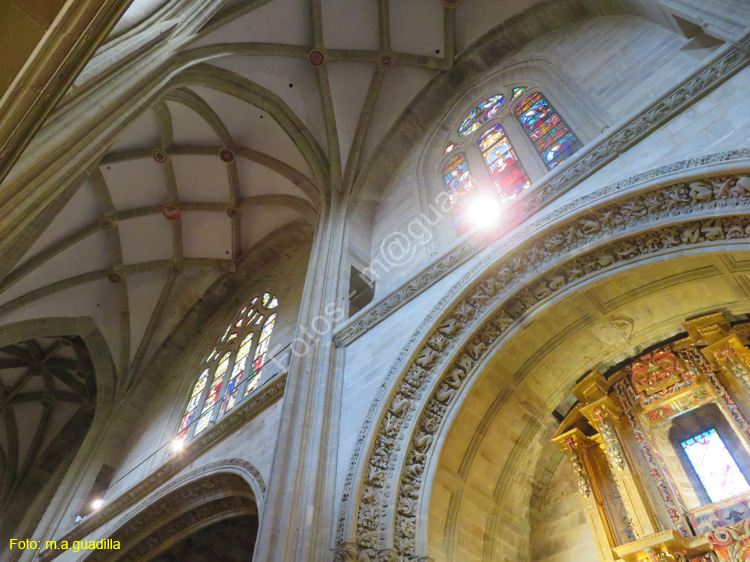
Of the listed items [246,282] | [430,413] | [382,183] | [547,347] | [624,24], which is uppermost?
[246,282]

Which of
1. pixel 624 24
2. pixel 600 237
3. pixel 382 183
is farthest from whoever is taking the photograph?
pixel 382 183

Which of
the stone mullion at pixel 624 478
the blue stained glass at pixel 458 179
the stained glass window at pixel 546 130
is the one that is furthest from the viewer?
the blue stained glass at pixel 458 179

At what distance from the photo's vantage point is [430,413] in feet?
18.0

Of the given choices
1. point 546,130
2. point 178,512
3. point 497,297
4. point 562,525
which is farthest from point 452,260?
point 178,512

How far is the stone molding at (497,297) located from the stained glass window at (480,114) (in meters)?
3.75

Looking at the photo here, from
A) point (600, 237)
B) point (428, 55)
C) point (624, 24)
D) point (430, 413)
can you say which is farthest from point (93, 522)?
point (624, 24)

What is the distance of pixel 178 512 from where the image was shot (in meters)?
8.02

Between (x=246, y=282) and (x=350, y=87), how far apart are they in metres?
5.18

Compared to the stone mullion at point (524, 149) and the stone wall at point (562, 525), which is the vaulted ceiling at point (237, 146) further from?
the stone wall at point (562, 525)

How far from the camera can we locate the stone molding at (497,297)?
4.44 m

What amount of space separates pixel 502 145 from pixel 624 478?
15.3 feet

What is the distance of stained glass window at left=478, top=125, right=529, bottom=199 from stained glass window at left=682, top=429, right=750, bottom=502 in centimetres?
334

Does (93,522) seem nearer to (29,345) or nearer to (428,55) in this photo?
(29,345)

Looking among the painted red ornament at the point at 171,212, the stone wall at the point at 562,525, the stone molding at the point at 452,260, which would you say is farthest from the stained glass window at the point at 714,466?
the painted red ornament at the point at 171,212
